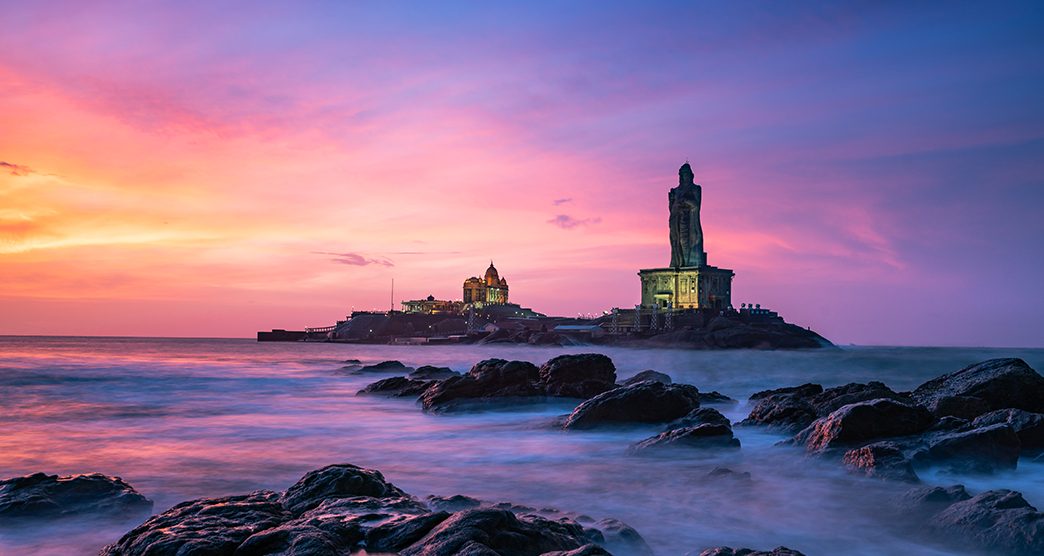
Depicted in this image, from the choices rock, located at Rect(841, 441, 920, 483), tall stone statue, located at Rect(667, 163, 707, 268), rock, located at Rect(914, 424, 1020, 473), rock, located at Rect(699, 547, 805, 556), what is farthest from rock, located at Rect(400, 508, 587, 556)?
tall stone statue, located at Rect(667, 163, 707, 268)

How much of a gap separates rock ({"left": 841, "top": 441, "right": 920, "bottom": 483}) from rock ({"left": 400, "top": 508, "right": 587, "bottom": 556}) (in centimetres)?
706

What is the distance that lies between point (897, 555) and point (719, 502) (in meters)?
2.85

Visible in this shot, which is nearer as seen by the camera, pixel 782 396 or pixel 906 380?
pixel 782 396

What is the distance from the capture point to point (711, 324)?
119 meters

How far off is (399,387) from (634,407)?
15.0 metres

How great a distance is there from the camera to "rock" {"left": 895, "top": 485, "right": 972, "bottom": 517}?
953 cm

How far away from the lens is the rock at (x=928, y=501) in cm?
953

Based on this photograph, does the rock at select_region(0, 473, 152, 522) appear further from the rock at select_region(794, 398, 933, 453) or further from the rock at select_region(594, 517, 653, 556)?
the rock at select_region(794, 398, 933, 453)

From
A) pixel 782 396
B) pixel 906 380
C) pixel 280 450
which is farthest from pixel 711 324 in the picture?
pixel 280 450

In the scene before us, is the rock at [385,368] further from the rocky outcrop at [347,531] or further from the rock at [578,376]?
the rocky outcrop at [347,531]

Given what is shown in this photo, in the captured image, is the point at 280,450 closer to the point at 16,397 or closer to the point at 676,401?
the point at 676,401

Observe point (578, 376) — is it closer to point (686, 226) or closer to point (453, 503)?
point (453, 503)

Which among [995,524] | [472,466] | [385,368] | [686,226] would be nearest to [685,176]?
[686,226]

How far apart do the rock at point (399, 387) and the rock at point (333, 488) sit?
1943 centimetres
